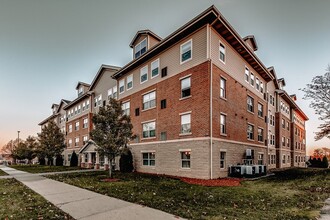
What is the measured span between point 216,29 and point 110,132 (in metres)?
11.7

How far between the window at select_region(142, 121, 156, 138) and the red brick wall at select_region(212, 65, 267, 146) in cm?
692

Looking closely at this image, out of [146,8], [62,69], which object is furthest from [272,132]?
[62,69]

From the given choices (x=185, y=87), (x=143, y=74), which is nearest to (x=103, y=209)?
(x=185, y=87)

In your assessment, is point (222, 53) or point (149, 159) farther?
point (149, 159)

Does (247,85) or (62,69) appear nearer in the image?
(247,85)

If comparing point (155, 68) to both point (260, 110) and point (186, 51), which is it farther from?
point (260, 110)

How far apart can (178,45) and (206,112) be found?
21.7 ft

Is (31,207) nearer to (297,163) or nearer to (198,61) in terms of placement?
(198,61)

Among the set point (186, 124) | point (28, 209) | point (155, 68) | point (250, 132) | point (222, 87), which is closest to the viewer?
point (28, 209)

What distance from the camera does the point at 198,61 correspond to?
57.2 feet

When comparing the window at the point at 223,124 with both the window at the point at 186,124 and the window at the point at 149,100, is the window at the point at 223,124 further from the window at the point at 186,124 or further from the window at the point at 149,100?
the window at the point at 149,100

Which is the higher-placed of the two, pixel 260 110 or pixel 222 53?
pixel 222 53

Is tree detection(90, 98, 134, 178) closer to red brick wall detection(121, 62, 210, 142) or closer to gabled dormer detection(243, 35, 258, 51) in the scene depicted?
red brick wall detection(121, 62, 210, 142)

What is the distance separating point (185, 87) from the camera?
18.5m
